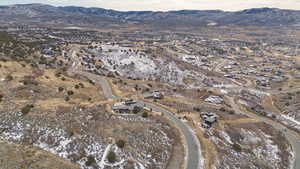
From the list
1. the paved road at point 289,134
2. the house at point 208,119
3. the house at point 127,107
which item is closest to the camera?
the paved road at point 289,134

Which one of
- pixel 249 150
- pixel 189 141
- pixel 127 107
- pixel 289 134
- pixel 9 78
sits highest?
pixel 9 78

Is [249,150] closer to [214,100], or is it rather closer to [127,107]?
[127,107]

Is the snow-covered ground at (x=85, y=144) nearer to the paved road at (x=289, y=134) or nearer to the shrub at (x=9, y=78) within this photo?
the shrub at (x=9, y=78)

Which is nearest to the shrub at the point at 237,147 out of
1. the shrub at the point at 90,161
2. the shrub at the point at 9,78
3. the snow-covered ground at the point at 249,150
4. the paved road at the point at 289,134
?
the snow-covered ground at the point at 249,150

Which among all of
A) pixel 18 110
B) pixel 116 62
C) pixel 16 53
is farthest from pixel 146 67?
pixel 18 110

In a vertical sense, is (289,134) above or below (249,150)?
below

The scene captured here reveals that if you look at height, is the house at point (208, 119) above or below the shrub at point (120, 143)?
below

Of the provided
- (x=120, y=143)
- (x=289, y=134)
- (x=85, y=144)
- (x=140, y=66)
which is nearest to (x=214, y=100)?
(x=289, y=134)

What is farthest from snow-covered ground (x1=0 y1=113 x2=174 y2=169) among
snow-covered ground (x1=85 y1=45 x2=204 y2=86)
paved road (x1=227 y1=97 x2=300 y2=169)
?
snow-covered ground (x1=85 y1=45 x2=204 y2=86)

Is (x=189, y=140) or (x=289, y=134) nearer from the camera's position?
(x=189, y=140)

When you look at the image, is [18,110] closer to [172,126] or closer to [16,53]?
[172,126]

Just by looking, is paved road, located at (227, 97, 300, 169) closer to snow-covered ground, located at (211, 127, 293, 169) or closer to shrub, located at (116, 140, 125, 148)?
snow-covered ground, located at (211, 127, 293, 169)
